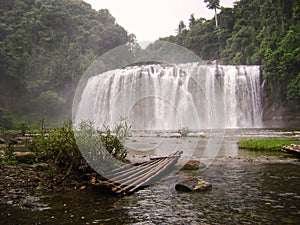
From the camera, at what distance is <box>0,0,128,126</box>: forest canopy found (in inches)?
1729

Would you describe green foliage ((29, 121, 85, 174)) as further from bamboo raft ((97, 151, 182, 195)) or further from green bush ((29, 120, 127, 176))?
bamboo raft ((97, 151, 182, 195))

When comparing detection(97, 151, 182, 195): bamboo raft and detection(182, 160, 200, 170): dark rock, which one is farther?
detection(182, 160, 200, 170): dark rock

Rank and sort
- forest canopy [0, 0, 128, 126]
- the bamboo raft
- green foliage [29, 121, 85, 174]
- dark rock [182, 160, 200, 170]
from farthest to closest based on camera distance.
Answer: forest canopy [0, 0, 128, 126] < dark rock [182, 160, 200, 170] < green foliage [29, 121, 85, 174] < the bamboo raft

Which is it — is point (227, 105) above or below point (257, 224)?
above

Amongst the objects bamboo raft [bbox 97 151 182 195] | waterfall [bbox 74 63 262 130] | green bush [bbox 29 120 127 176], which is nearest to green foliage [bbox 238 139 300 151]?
bamboo raft [bbox 97 151 182 195]

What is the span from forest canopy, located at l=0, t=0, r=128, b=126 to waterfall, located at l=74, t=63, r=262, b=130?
12423mm

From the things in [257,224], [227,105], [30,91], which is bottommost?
[257,224]

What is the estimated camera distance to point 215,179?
7102 millimetres

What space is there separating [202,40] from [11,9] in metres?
37.2

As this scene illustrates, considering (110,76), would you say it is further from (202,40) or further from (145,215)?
(145,215)

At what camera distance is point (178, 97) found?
120 ft

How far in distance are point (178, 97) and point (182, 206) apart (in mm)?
32009

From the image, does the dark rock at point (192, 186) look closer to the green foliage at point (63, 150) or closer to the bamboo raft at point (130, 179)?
the bamboo raft at point (130, 179)

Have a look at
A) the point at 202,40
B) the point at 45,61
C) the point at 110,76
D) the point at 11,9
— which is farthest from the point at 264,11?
the point at 11,9
